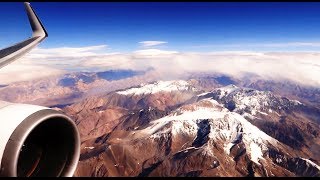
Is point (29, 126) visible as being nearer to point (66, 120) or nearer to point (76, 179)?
point (66, 120)

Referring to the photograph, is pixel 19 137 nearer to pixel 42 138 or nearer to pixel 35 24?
pixel 42 138

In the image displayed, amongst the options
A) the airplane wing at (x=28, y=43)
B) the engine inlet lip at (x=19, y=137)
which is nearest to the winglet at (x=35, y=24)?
the airplane wing at (x=28, y=43)

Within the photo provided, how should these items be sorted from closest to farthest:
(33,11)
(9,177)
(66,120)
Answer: (9,177)
(66,120)
(33,11)

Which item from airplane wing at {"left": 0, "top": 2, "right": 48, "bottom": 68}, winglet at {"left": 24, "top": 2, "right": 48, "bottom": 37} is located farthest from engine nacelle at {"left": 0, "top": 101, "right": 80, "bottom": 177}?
winglet at {"left": 24, "top": 2, "right": 48, "bottom": 37}

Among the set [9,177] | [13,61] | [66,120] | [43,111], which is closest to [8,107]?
[43,111]

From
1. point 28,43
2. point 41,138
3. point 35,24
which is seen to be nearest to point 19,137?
point 41,138

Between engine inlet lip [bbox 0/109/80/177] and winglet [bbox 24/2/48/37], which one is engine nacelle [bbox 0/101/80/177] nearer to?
engine inlet lip [bbox 0/109/80/177]
